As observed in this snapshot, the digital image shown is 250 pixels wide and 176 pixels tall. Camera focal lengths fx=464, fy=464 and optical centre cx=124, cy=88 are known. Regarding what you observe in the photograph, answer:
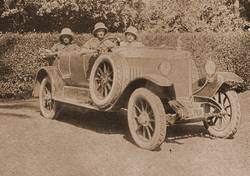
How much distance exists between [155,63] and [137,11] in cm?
1211

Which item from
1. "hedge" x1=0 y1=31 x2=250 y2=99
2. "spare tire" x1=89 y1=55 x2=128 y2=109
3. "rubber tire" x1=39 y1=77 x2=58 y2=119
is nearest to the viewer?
"spare tire" x1=89 y1=55 x2=128 y2=109

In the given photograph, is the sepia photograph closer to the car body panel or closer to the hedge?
the car body panel

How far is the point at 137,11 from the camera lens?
738 inches

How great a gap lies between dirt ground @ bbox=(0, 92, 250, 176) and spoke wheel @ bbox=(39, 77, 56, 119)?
26 cm

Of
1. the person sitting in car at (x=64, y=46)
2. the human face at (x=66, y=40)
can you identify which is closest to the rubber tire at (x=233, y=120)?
the person sitting in car at (x=64, y=46)

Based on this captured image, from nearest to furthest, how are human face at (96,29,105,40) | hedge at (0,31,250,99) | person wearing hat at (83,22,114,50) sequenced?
person wearing hat at (83,22,114,50), human face at (96,29,105,40), hedge at (0,31,250,99)

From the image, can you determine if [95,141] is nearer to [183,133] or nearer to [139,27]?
[183,133]

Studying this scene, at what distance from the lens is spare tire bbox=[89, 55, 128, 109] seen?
688cm

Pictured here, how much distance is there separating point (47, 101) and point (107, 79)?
261 centimetres

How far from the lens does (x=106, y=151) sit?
644cm

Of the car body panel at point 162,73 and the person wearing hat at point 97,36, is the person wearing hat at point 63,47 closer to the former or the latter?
the person wearing hat at point 97,36

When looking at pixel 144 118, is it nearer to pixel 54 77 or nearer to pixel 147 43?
pixel 54 77

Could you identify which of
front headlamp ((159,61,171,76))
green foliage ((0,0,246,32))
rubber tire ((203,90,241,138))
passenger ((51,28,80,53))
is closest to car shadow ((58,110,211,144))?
rubber tire ((203,90,241,138))

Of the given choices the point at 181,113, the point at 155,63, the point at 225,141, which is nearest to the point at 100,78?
the point at 155,63
